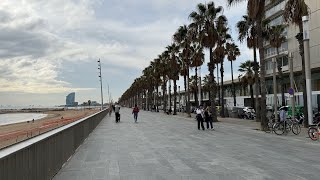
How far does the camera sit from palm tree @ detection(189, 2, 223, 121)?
39.8 meters

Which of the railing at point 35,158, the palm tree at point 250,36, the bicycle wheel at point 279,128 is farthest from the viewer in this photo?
the palm tree at point 250,36

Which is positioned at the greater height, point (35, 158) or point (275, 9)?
point (275, 9)

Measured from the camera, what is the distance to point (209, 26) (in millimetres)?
40188

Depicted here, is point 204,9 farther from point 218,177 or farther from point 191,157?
point 218,177

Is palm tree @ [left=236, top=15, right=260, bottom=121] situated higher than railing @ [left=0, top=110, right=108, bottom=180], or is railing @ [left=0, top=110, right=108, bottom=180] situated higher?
palm tree @ [left=236, top=15, right=260, bottom=121]

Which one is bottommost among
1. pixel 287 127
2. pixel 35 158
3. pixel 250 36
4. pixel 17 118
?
pixel 17 118

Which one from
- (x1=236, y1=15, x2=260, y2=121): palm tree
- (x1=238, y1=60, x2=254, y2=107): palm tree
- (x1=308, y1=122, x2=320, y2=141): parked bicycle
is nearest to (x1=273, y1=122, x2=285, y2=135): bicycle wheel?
(x1=308, y1=122, x2=320, y2=141): parked bicycle

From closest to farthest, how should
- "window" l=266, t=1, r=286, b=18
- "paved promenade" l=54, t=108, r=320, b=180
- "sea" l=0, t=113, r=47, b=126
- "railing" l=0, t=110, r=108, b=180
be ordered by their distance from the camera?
"railing" l=0, t=110, r=108, b=180, "paved promenade" l=54, t=108, r=320, b=180, "window" l=266, t=1, r=286, b=18, "sea" l=0, t=113, r=47, b=126

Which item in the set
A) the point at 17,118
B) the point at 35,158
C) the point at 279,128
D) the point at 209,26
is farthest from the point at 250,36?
the point at 17,118

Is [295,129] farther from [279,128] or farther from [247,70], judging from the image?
[247,70]

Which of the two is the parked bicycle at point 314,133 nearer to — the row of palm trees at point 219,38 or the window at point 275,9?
the row of palm trees at point 219,38

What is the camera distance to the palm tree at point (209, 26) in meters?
39.8

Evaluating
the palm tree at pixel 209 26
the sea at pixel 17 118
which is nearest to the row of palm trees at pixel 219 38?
the palm tree at pixel 209 26

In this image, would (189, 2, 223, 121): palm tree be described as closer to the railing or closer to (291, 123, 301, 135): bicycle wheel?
(291, 123, 301, 135): bicycle wheel
